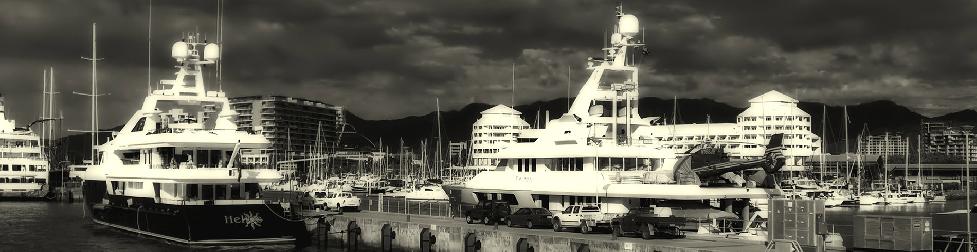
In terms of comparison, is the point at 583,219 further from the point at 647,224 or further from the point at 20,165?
the point at 20,165

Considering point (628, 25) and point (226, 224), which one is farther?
point (628, 25)

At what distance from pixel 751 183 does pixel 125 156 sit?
Result: 39580mm

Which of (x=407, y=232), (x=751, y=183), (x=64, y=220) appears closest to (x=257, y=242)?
(x=407, y=232)

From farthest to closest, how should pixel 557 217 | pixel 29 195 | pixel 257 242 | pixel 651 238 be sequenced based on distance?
pixel 29 195 < pixel 257 242 < pixel 557 217 < pixel 651 238

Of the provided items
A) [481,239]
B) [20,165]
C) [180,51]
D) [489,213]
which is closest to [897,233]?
[481,239]

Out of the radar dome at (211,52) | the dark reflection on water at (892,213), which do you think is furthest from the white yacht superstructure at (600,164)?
the radar dome at (211,52)

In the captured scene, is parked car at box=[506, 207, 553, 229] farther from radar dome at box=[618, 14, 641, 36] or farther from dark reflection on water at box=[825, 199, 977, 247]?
radar dome at box=[618, 14, 641, 36]

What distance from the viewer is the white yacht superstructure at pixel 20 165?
4727 inches

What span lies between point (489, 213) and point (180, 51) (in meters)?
25.1

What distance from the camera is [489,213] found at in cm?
5050

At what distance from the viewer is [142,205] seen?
2293 inches

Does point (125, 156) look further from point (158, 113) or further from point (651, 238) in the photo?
point (651, 238)

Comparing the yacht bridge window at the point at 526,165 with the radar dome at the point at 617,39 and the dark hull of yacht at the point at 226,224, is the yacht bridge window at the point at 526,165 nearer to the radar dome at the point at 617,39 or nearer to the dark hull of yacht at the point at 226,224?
the radar dome at the point at 617,39

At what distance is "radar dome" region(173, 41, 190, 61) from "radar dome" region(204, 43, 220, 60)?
3.63 ft
